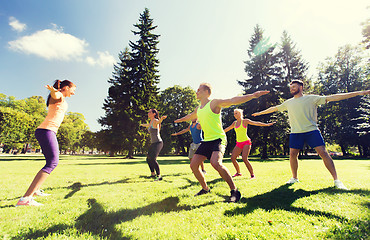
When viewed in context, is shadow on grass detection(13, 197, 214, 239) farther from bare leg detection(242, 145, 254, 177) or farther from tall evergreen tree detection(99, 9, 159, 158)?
tall evergreen tree detection(99, 9, 159, 158)

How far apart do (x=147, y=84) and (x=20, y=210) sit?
83.9ft

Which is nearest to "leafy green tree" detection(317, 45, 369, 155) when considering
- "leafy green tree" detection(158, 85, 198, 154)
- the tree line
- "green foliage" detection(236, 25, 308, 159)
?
the tree line

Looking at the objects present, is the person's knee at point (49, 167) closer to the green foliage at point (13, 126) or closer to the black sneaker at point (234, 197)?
the black sneaker at point (234, 197)

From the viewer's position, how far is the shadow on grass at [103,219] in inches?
91.2

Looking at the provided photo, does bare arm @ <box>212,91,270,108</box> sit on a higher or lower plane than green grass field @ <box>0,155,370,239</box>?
higher

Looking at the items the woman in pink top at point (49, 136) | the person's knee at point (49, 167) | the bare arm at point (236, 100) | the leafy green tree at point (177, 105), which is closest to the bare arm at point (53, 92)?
the woman in pink top at point (49, 136)

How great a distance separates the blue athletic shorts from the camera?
4.33 metres

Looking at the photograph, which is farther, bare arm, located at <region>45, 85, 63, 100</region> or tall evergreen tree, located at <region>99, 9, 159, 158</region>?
tall evergreen tree, located at <region>99, 9, 159, 158</region>

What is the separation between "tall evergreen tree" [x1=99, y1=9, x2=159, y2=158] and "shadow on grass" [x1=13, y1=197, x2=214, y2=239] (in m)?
22.8

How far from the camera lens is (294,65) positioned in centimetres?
2780

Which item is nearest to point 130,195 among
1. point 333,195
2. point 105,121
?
point 333,195

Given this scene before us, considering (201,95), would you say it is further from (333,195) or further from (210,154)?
(333,195)

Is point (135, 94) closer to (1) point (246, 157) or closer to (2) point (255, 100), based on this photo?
(2) point (255, 100)

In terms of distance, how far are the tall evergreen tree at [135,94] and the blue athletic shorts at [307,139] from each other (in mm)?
22784
